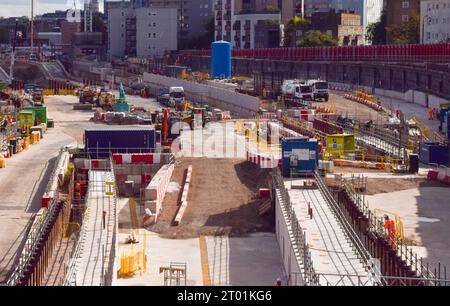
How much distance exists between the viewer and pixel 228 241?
24.8 m

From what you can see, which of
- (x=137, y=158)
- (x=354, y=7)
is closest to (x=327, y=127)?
(x=137, y=158)

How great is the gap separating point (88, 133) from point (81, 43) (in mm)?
109077

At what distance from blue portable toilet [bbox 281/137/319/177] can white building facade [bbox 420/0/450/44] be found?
5595cm

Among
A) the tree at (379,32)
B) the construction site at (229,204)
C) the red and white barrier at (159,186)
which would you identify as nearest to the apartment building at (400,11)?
the tree at (379,32)

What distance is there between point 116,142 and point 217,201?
7.71m

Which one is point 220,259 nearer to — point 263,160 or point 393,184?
point 393,184

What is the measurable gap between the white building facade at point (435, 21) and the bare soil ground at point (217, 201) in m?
52.5

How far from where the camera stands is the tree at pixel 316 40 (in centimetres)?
10175

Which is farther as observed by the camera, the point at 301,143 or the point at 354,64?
the point at 354,64

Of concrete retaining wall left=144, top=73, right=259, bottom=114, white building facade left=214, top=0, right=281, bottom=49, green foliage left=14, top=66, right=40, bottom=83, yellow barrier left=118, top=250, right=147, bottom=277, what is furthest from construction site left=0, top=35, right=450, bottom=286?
green foliage left=14, top=66, right=40, bottom=83

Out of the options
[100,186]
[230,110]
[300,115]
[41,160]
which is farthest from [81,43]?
[100,186]

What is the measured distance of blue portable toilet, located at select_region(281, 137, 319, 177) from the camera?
29312 millimetres
